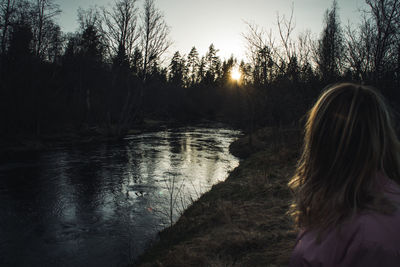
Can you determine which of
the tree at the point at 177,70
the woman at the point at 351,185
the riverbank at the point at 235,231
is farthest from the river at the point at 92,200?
the tree at the point at 177,70

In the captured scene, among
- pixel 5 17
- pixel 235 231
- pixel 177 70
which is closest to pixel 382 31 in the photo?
pixel 235 231

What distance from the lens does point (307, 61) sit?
12594 mm

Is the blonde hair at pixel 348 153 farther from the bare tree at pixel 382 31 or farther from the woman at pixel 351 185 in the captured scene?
the bare tree at pixel 382 31

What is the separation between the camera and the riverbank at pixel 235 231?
408 cm

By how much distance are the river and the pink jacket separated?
4057mm

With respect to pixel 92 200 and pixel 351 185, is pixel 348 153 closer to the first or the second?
pixel 351 185

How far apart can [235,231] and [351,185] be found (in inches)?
162

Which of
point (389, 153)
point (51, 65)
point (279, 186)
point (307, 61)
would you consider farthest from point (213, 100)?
point (389, 153)

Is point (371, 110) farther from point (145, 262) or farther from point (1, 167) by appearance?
point (1, 167)

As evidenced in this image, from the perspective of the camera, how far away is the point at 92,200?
8.86m

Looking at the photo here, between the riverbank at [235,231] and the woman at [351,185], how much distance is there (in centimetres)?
290

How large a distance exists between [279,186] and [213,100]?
1897 inches

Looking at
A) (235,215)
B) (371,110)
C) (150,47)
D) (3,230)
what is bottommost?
(3,230)

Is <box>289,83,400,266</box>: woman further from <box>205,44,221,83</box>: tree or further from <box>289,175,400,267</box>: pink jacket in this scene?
<box>205,44,221,83</box>: tree
